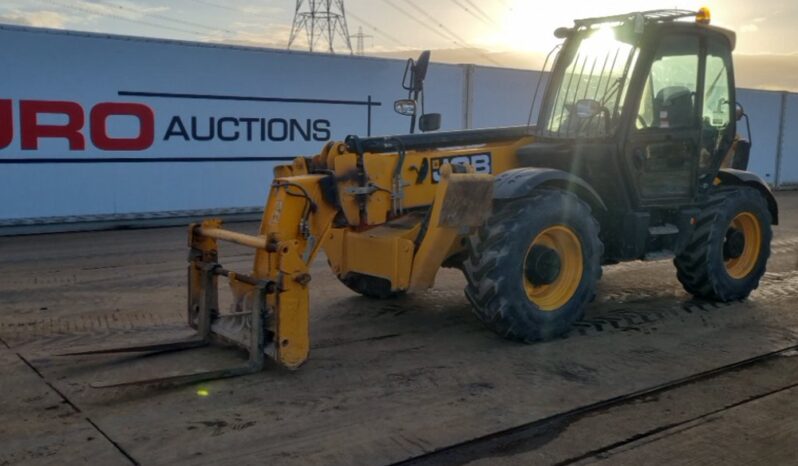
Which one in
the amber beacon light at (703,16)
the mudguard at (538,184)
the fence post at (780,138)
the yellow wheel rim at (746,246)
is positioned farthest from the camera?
the fence post at (780,138)

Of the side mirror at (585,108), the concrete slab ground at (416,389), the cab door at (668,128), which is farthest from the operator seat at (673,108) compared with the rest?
the concrete slab ground at (416,389)

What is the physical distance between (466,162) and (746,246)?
9.93 feet

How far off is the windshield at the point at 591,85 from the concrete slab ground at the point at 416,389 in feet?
5.24

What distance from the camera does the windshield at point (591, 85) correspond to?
658 centimetres

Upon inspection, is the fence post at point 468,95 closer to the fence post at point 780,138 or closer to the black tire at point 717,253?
the black tire at point 717,253

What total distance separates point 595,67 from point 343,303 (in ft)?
9.70

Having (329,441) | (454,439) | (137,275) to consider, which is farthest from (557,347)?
(137,275)

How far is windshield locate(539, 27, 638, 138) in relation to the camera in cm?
658

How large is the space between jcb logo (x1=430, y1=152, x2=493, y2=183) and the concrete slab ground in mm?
1207

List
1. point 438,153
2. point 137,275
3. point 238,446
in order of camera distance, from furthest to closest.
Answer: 1. point 137,275
2. point 438,153
3. point 238,446

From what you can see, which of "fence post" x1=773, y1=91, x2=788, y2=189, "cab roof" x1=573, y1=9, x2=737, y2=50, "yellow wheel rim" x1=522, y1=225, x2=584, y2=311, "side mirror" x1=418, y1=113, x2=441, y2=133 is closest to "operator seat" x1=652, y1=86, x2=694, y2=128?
"cab roof" x1=573, y1=9, x2=737, y2=50

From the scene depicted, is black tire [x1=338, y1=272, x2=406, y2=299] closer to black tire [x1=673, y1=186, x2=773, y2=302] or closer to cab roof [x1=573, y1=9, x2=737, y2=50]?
black tire [x1=673, y1=186, x2=773, y2=302]

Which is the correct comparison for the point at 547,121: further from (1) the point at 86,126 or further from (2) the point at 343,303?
(1) the point at 86,126

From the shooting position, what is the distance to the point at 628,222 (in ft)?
21.6
